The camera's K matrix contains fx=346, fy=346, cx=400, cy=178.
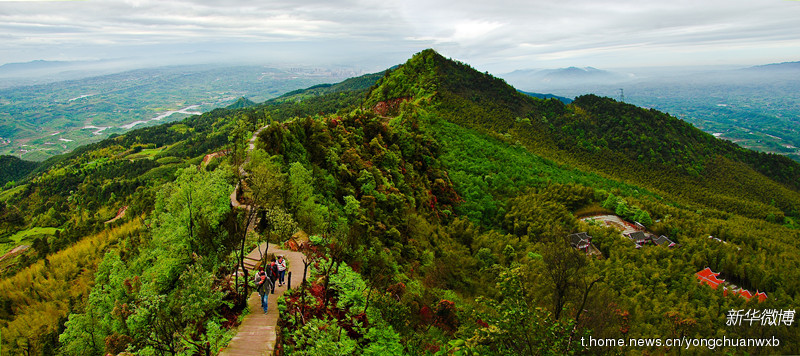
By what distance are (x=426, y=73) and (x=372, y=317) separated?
243ft

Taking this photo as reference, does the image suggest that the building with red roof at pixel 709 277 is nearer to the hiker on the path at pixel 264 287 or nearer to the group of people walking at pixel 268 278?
the group of people walking at pixel 268 278

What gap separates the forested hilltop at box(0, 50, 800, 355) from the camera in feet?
35.1

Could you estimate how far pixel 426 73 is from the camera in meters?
79.1

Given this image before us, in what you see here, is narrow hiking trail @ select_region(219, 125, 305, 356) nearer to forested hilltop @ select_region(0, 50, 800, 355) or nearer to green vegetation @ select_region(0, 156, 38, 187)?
forested hilltop @ select_region(0, 50, 800, 355)

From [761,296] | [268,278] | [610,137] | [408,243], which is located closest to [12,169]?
[408,243]

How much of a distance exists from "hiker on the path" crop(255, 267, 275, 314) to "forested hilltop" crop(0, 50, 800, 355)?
49 centimetres

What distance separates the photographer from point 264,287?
34.6 feet

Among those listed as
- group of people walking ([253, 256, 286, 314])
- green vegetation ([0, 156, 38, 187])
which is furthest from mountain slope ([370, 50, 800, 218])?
green vegetation ([0, 156, 38, 187])

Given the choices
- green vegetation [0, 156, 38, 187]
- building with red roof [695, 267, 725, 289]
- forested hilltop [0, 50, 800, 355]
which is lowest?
green vegetation [0, 156, 38, 187]

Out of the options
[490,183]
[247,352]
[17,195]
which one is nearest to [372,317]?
[247,352]

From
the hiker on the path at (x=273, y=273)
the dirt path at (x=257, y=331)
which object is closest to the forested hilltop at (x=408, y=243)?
the dirt path at (x=257, y=331)

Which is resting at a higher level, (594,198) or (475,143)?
(475,143)

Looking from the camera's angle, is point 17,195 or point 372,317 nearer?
point 372,317

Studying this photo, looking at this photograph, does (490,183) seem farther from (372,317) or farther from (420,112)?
(372,317)
